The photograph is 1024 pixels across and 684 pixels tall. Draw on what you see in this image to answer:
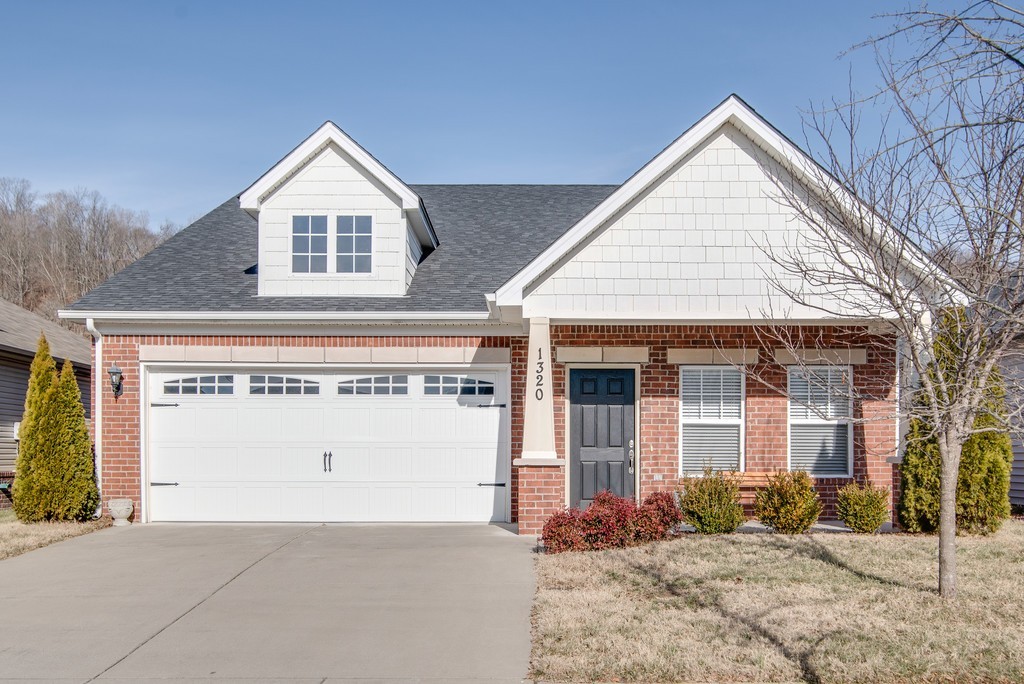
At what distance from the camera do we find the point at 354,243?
13703 millimetres

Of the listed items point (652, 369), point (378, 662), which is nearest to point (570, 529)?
point (652, 369)

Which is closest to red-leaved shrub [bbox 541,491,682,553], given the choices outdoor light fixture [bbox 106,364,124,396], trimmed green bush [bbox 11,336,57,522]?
outdoor light fixture [bbox 106,364,124,396]

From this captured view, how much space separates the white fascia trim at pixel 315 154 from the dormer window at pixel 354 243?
69 centimetres

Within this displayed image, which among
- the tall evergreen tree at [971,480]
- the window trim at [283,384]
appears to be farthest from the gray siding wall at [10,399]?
the tall evergreen tree at [971,480]

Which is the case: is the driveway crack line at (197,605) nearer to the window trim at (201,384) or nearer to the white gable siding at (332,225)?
the window trim at (201,384)

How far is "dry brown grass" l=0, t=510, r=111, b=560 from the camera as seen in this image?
1074cm

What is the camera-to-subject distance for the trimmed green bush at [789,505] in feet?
35.4

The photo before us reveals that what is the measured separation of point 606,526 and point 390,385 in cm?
447

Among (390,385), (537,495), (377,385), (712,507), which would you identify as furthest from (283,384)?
(712,507)

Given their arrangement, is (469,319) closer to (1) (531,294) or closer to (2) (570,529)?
(1) (531,294)

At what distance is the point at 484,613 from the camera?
7.62 metres

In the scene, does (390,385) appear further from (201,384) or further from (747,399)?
(747,399)

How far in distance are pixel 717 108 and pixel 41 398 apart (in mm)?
10245

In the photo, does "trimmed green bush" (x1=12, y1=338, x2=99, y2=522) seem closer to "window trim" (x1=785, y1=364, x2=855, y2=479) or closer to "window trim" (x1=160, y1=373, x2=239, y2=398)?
"window trim" (x1=160, y1=373, x2=239, y2=398)
